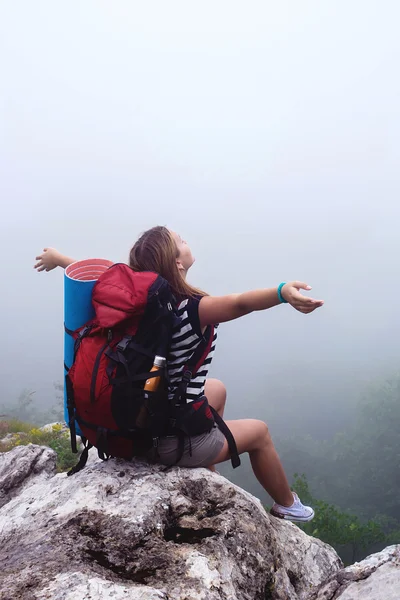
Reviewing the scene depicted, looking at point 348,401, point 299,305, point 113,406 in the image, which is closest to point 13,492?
point 113,406

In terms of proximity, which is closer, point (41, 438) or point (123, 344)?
point (123, 344)

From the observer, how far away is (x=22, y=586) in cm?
222

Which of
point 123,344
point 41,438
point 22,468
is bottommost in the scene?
point 41,438

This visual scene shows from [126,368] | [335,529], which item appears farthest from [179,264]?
[335,529]

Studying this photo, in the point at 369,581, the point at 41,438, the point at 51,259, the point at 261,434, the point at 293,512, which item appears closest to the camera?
Answer: the point at 369,581

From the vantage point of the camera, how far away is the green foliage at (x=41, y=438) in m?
8.80

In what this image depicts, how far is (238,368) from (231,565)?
19437cm

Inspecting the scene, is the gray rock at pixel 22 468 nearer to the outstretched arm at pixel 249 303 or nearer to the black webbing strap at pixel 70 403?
the black webbing strap at pixel 70 403

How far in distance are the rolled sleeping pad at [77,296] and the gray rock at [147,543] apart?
799mm

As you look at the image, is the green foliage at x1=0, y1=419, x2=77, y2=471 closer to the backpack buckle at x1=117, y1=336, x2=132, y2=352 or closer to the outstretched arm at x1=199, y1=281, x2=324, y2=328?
the backpack buckle at x1=117, y1=336, x2=132, y2=352

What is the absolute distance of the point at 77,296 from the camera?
3600 mm

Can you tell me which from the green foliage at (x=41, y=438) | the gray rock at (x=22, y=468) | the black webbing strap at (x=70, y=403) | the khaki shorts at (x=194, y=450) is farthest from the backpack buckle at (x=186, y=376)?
the green foliage at (x=41, y=438)

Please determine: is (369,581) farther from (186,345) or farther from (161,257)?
(161,257)

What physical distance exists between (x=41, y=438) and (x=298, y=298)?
9656 millimetres
